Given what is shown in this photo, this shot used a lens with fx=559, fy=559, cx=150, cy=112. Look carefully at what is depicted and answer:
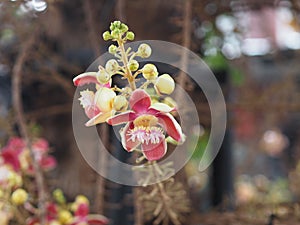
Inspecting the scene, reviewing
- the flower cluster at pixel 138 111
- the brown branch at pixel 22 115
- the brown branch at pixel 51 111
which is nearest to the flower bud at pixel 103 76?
the flower cluster at pixel 138 111

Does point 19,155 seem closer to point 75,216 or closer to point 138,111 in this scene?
point 75,216

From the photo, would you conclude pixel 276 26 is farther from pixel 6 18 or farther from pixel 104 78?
pixel 104 78

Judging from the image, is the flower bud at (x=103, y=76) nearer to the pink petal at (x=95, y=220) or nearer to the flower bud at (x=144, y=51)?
the flower bud at (x=144, y=51)

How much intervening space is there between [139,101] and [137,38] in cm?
37

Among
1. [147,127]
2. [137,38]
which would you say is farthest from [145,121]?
[137,38]

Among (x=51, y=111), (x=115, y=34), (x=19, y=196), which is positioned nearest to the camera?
(x=115, y=34)

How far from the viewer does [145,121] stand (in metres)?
0.31

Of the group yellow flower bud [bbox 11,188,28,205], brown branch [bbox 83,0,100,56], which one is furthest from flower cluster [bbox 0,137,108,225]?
brown branch [bbox 83,0,100,56]

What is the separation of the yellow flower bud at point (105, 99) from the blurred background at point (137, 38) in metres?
0.15

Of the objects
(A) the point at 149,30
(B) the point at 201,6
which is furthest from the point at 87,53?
(B) the point at 201,6

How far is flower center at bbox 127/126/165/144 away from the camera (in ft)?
1.01

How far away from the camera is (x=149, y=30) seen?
2.30 feet

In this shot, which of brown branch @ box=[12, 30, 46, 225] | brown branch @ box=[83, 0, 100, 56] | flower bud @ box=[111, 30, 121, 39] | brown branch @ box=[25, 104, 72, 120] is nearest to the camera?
flower bud @ box=[111, 30, 121, 39]

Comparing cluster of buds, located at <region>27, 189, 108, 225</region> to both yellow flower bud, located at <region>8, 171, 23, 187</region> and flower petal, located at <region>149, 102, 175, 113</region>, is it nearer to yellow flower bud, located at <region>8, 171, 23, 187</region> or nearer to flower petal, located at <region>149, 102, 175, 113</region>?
yellow flower bud, located at <region>8, 171, 23, 187</region>
